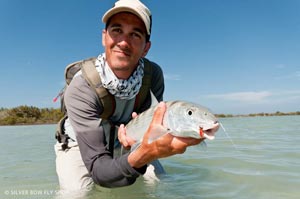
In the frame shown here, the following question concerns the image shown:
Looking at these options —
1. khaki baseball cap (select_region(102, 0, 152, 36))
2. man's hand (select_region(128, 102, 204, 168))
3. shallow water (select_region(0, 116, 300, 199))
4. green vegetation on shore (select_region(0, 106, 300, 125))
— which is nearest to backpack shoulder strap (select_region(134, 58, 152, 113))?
khaki baseball cap (select_region(102, 0, 152, 36))

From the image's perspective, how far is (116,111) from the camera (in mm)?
3779

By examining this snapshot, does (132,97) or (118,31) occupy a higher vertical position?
(118,31)

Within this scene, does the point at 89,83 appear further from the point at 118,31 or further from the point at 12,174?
the point at 12,174

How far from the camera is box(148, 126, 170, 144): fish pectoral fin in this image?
2273mm

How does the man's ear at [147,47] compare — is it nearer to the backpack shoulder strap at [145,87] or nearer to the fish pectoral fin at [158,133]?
the backpack shoulder strap at [145,87]

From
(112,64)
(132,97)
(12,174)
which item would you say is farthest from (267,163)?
(12,174)

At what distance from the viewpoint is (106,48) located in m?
3.42

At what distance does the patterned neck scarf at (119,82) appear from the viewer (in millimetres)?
3383

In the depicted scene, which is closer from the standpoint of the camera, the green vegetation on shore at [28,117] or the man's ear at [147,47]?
the man's ear at [147,47]

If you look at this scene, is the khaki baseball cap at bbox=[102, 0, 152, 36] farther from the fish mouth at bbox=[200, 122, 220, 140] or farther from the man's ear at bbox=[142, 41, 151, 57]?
the fish mouth at bbox=[200, 122, 220, 140]

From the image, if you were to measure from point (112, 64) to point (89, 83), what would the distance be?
334mm

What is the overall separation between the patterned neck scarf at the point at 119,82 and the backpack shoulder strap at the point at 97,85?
0.16 feet

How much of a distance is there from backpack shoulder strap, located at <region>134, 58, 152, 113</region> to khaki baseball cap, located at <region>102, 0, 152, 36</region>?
72 cm

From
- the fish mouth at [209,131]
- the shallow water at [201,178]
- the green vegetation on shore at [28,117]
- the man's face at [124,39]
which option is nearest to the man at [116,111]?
the man's face at [124,39]
